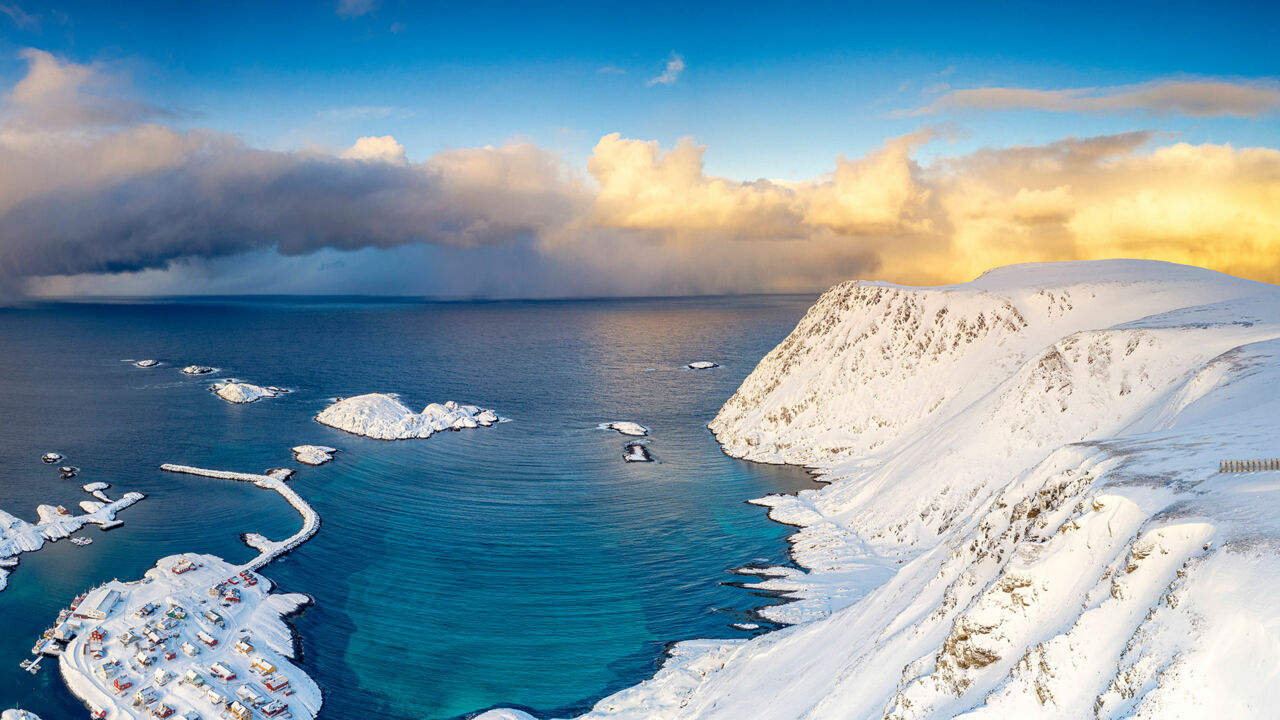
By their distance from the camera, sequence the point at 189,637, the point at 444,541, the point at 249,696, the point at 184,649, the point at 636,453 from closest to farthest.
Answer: the point at 249,696
the point at 184,649
the point at 189,637
the point at 444,541
the point at 636,453

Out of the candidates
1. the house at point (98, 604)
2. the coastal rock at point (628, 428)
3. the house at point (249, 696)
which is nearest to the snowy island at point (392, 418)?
the coastal rock at point (628, 428)

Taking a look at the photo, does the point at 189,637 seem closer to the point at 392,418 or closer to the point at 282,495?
the point at 282,495

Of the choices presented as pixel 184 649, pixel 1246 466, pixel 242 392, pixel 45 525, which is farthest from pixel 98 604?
pixel 242 392

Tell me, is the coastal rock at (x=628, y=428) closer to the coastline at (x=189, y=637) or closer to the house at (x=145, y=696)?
the coastline at (x=189, y=637)

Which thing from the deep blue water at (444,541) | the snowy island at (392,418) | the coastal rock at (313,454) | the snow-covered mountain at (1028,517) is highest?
the snow-covered mountain at (1028,517)

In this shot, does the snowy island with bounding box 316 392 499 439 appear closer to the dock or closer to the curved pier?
the curved pier
